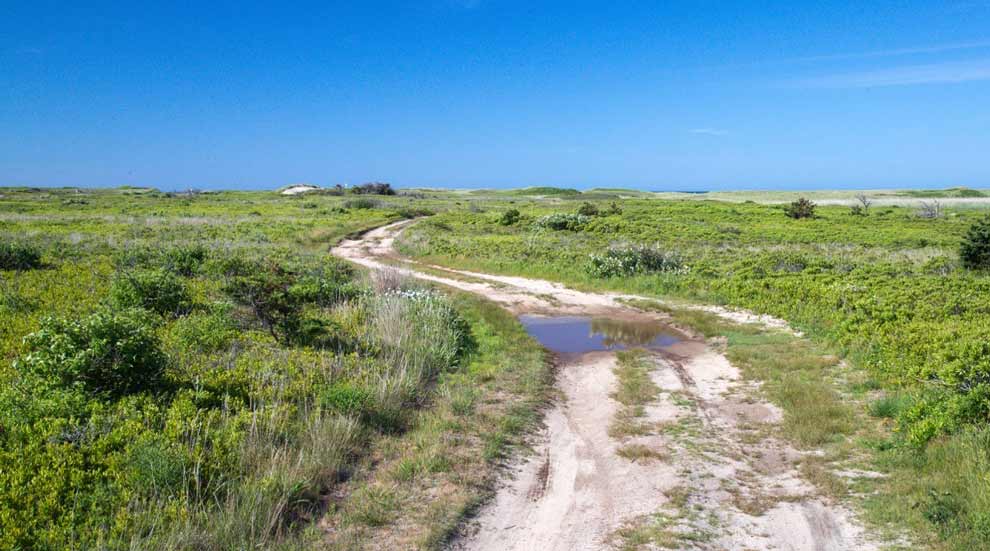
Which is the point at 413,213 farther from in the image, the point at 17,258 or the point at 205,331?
the point at 205,331

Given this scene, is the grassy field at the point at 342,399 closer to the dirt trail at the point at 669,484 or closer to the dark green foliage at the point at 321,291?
the dark green foliage at the point at 321,291

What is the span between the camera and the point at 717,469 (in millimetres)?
7488

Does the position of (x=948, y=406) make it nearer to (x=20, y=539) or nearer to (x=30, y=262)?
(x=20, y=539)

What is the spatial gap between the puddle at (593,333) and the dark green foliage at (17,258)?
624 inches

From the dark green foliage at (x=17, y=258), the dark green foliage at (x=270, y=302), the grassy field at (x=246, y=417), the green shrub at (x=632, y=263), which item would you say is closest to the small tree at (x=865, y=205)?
the green shrub at (x=632, y=263)

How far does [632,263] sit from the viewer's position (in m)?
23.7

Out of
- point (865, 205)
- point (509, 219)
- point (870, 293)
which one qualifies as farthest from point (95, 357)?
point (865, 205)

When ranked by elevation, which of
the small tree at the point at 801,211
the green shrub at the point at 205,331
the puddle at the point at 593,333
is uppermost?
the small tree at the point at 801,211

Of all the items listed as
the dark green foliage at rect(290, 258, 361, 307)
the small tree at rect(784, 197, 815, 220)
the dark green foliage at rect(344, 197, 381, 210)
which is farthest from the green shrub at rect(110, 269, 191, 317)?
the dark green foliage at rect(344, 197, 381, 210)

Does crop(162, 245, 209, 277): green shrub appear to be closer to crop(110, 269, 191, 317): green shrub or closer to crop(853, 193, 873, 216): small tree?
crop(110, 269, 191, 317): green shrub

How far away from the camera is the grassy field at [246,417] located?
5.66 metres

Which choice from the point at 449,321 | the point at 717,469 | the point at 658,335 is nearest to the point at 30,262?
the point at 449,321

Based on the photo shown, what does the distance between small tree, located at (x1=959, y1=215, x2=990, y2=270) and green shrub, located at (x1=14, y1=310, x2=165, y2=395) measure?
999 inches

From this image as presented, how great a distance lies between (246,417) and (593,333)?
390 inches
